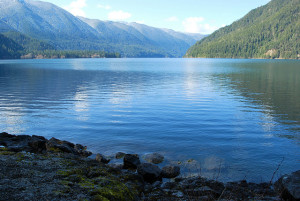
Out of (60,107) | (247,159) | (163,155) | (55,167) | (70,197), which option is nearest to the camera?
(70,197)

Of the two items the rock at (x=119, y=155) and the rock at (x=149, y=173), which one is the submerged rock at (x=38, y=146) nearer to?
the rock at (x=119, y=155)

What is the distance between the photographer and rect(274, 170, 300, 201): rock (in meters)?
11.5

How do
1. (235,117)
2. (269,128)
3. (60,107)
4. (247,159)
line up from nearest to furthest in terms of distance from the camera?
(247,159), (269,128), (235,117), (60,107)

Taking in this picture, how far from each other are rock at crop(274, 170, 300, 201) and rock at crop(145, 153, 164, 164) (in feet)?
25.3

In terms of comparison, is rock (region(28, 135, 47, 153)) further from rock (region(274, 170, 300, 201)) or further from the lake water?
rock (region(274, 170, 300, 201))

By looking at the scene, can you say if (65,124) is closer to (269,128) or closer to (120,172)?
(120,172)

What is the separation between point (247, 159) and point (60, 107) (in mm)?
27201

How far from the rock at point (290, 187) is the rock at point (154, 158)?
25.3 feet

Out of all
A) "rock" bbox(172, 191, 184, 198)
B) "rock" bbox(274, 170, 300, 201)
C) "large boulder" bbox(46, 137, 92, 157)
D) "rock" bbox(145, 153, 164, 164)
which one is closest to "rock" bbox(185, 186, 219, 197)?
"rock" bbox(172, 191, 184, 198)

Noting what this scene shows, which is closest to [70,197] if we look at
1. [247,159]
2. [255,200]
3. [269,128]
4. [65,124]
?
[255,200]

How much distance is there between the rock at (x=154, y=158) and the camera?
18031mm

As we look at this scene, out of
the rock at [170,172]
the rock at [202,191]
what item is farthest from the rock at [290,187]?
the rock at [170,172]

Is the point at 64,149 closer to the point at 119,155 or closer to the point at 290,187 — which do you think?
the point at 119,155

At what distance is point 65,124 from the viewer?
27812 millimetres
